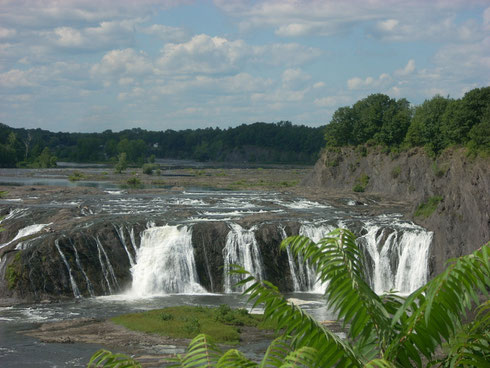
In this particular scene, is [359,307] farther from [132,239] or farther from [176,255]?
[132,239]

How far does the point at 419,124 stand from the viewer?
77500 millimetres

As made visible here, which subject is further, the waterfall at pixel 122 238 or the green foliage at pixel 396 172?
the green foliage at pixel 396 172

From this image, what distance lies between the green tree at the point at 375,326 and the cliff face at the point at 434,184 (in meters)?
22.2

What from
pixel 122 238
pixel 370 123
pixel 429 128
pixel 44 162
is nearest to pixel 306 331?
pixel 122 238

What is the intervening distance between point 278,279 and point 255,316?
1061cm

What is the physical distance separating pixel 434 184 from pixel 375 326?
51.1m

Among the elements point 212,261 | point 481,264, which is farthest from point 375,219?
point 481,264

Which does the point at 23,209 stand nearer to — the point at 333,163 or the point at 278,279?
the point at 278,279

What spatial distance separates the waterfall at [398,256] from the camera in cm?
4228

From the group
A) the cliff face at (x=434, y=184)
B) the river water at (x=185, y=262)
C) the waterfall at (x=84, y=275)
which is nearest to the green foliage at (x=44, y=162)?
the cliff face at (x=434, y=184)

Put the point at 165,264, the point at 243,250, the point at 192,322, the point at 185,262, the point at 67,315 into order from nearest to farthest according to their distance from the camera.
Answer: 1. the point at 192,322
2. the point at 67,315
3. the point at 165,264
4. the point at 185,262
5. the point at 243,250

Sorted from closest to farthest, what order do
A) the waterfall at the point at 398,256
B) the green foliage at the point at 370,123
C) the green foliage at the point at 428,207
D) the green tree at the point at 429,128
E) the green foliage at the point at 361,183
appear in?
the waterfall at the point at 398,256
the green foliage at the point at 428,207
the green tree at the point at 429,128
the green foliage at the point at 361,183
the green foliage at the point at 370,123

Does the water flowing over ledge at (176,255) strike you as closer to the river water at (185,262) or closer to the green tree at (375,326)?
the river water at (185,262)

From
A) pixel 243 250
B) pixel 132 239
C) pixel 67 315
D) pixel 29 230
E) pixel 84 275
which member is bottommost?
pixel 67 315
